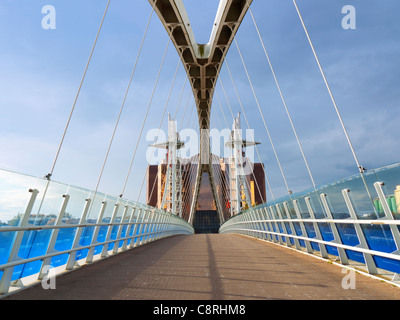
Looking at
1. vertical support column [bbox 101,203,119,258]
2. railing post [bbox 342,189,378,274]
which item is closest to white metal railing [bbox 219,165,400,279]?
railing post [bbox 342,189,378,274]

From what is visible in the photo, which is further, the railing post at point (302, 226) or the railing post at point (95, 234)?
the railing post at point (302, 226)

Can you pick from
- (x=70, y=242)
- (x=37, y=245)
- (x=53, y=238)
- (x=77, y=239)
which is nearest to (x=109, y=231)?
(x=77, y=239)

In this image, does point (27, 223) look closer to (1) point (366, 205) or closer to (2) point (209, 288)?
(2) point (209, 288)

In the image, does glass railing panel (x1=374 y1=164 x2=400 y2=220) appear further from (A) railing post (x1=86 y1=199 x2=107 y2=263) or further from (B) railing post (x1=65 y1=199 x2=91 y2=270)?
(A) railing post (x1=86 y1=199 x2=107 y2=263)

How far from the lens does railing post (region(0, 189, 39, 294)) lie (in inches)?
147

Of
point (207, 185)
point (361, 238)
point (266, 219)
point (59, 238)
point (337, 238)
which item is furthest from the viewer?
point (207, 185)

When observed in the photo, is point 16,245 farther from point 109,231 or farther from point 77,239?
point 109,231

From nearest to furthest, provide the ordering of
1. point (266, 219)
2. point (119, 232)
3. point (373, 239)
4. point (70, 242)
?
1. point (373, 239)
2. point (70, 242)
3. point (119, 232)
4. point (266, 219)

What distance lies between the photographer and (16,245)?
395 cm

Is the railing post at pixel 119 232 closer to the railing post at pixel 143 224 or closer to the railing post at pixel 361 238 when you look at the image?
the railing post at pixel 143 224

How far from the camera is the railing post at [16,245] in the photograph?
374 cm

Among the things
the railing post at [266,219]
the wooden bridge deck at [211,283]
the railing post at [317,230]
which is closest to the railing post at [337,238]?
the wooden bridge deck at [211,283]

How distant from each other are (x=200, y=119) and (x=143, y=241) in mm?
27807
